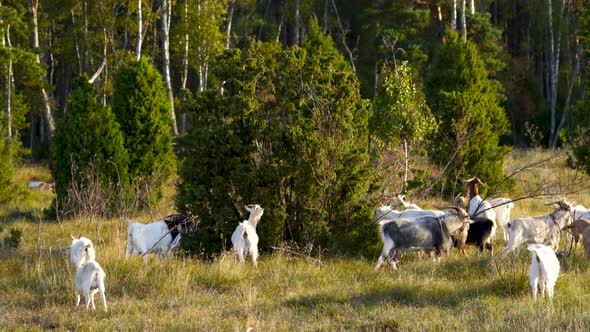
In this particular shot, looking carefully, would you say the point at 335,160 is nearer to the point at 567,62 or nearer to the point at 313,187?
the point at 313,187

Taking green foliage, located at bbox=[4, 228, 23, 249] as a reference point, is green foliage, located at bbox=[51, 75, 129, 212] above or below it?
above

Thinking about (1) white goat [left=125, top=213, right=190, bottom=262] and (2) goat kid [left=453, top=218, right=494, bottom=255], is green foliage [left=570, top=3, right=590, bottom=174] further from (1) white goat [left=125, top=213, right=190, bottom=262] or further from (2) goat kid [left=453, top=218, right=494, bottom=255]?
(1) white goat [left=125, top=213, right=190, bottom=262]

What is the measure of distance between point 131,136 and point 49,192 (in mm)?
6114

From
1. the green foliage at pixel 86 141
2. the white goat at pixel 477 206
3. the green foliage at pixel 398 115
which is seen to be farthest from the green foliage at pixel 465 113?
the green foliage at pixel 86 141

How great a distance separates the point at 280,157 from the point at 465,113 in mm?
8067

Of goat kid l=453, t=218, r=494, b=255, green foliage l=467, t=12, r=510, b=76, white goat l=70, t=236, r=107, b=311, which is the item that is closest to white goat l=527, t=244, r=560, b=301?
goat kid l=453, t=218, r=494, b=255

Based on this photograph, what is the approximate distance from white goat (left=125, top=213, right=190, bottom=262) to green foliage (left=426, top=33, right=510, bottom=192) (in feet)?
25.6

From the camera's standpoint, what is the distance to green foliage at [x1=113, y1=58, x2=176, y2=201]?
1833 centimetres

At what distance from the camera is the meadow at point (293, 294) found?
7742 millimetres

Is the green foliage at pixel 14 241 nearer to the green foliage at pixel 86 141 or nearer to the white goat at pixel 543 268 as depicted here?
the green foliage at pixel 86 141

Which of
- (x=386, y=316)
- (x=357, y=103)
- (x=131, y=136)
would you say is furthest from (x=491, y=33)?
(x=386, y=316)

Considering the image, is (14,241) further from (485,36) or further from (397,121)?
(485,36)

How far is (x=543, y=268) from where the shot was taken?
8172 mm

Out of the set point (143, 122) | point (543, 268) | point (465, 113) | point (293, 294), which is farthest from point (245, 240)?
point (465, 113)
